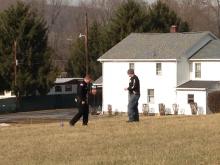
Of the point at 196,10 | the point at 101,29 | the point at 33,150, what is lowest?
the point at 33,150

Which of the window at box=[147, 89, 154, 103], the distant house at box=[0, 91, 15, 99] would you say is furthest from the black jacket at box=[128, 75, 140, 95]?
the distant house at box=[0, 91, 15, 99]

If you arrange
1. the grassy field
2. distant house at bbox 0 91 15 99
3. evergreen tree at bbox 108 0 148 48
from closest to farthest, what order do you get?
the grassy field < distant house at bbox 0 91 15 99 < evergreen tree at bbox 108 0 148 48

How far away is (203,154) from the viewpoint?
12.5 meters

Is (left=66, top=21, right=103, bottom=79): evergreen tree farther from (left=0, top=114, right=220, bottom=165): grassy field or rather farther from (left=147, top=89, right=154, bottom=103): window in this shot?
(left=0, top=114, right=220, bottom=165): grassy field

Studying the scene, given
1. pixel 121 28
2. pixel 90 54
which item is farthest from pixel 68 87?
pixel 121 28

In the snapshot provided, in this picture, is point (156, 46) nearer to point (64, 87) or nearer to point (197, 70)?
point (197, 70)

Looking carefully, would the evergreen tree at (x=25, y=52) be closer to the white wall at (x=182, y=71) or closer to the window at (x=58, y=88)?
the window at (x=58, y=88)

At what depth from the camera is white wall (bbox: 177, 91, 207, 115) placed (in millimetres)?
55250

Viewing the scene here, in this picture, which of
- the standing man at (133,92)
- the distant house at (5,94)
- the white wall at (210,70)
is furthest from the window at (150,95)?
the standing man at (133,92)

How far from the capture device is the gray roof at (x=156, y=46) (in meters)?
59.2

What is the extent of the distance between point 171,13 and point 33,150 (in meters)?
64.9

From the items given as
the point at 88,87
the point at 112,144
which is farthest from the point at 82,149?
the point at 88,87

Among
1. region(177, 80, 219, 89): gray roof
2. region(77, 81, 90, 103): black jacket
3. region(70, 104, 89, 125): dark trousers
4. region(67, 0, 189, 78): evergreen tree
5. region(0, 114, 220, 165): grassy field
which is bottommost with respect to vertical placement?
region(0, 114, 220, 165): grassy field

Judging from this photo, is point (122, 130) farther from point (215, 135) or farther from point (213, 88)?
point (213, 88)
